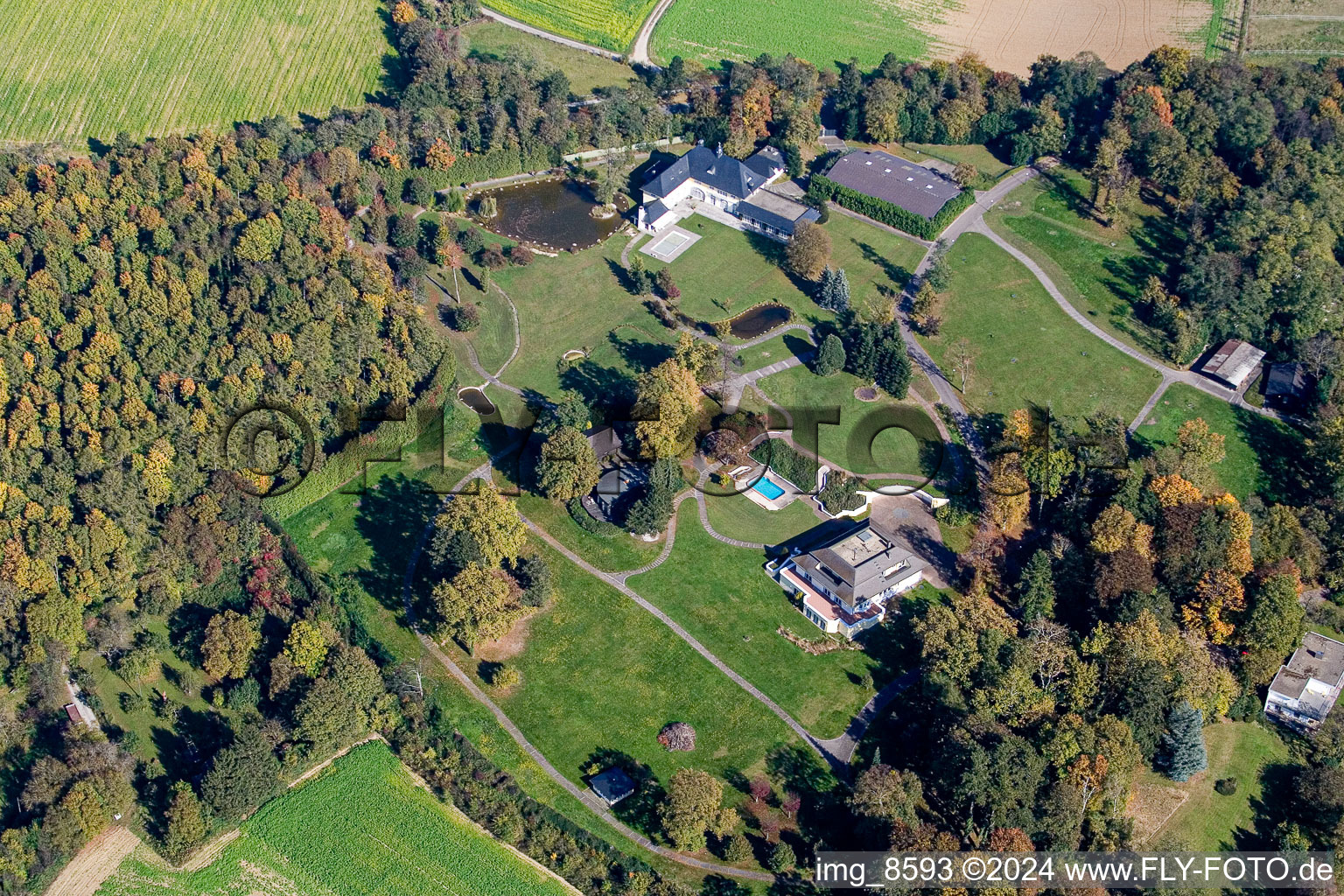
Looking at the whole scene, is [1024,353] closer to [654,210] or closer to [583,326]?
[654,210]

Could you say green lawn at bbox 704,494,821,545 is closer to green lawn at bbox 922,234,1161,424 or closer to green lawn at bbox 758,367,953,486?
green lawn at bbox 758,367,953,486

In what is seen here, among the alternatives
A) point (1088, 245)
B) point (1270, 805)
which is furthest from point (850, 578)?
point (1088, 245)

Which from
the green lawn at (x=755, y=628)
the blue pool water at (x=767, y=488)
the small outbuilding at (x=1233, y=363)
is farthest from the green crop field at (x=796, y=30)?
the green lawn at (x=755, y=628)

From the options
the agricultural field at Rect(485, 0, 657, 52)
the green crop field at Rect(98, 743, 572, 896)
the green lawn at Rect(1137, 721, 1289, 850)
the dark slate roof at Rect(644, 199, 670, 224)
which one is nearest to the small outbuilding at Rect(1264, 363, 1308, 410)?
the green lawn at Rect(1137, 721, 1289, 850)

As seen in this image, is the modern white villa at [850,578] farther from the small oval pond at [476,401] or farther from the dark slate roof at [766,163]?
the dark slate roof at [766,163]

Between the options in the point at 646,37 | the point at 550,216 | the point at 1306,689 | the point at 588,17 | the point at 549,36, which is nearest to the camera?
the point at 1306,689

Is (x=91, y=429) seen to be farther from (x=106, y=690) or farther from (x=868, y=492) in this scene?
(x=868, y=492)
